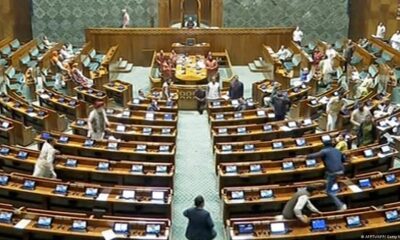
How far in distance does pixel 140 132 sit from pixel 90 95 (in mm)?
3523

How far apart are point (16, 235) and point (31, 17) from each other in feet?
50.2

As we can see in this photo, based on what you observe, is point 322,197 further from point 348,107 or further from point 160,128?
point 348,107

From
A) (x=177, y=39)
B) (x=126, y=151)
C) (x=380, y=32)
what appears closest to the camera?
(x=126, y=151)

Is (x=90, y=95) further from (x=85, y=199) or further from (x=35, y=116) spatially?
(x=85, y=199)

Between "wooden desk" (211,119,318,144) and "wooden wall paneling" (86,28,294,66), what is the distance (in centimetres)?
816

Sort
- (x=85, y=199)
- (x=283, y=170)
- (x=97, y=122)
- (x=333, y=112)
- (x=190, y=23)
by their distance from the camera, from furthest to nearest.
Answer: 1. (x=190, y=23)
2. (x=333, y=112)
3. (x=97, y=122)
4. (x=283, y=170)
5. (x=85, y=199)

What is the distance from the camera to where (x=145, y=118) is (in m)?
12.6

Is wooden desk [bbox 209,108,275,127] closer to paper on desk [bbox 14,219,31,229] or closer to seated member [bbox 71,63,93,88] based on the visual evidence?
seated member [bbox 71,63,93,88]

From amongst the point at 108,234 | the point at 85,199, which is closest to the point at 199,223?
the point at 108,234

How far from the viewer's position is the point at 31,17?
2161 cm

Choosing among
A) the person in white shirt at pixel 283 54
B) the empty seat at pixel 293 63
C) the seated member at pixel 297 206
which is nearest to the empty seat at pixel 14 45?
the person in white shirt at pixel 283 54

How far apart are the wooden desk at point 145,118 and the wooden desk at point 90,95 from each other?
1.77 metres

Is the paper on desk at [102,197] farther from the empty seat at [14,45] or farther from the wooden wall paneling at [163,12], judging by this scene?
the wooden wall paneling at [163,12]

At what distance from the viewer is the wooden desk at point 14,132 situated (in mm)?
12055
